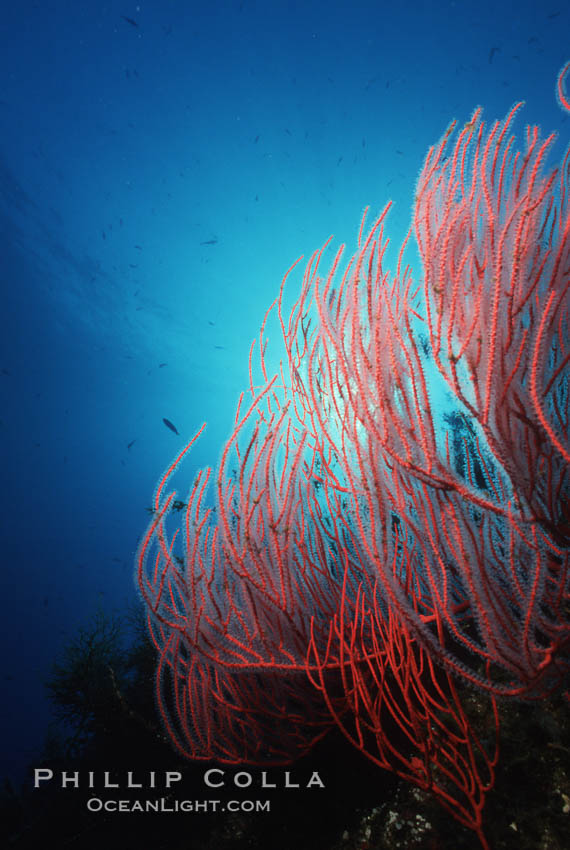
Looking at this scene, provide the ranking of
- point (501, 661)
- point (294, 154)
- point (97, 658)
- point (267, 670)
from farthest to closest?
point (294, 154) < point (97, 658) < point (267, 670) < point (501, 661)

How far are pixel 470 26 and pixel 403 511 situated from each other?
20.1 m

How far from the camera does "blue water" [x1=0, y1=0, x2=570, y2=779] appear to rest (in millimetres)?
14000

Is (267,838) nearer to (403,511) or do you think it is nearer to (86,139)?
(403,511)

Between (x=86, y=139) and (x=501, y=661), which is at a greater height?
(x=86, y=139)

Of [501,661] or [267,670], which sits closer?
[501,661]

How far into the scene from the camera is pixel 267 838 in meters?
2.47

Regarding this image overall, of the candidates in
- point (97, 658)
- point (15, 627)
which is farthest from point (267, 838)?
point (15, 627)

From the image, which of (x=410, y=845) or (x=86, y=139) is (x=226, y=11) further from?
(x=410, y=845)

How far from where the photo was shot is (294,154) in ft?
57.7

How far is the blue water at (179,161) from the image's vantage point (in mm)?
14000

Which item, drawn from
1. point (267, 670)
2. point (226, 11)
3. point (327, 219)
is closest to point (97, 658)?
point (267, 670)

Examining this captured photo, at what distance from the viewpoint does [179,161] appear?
19062 millimetres

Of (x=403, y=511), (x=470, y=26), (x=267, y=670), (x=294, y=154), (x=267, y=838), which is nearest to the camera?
(x=403, y=511)

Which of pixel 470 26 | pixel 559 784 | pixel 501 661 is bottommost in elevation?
pixel 559 784
